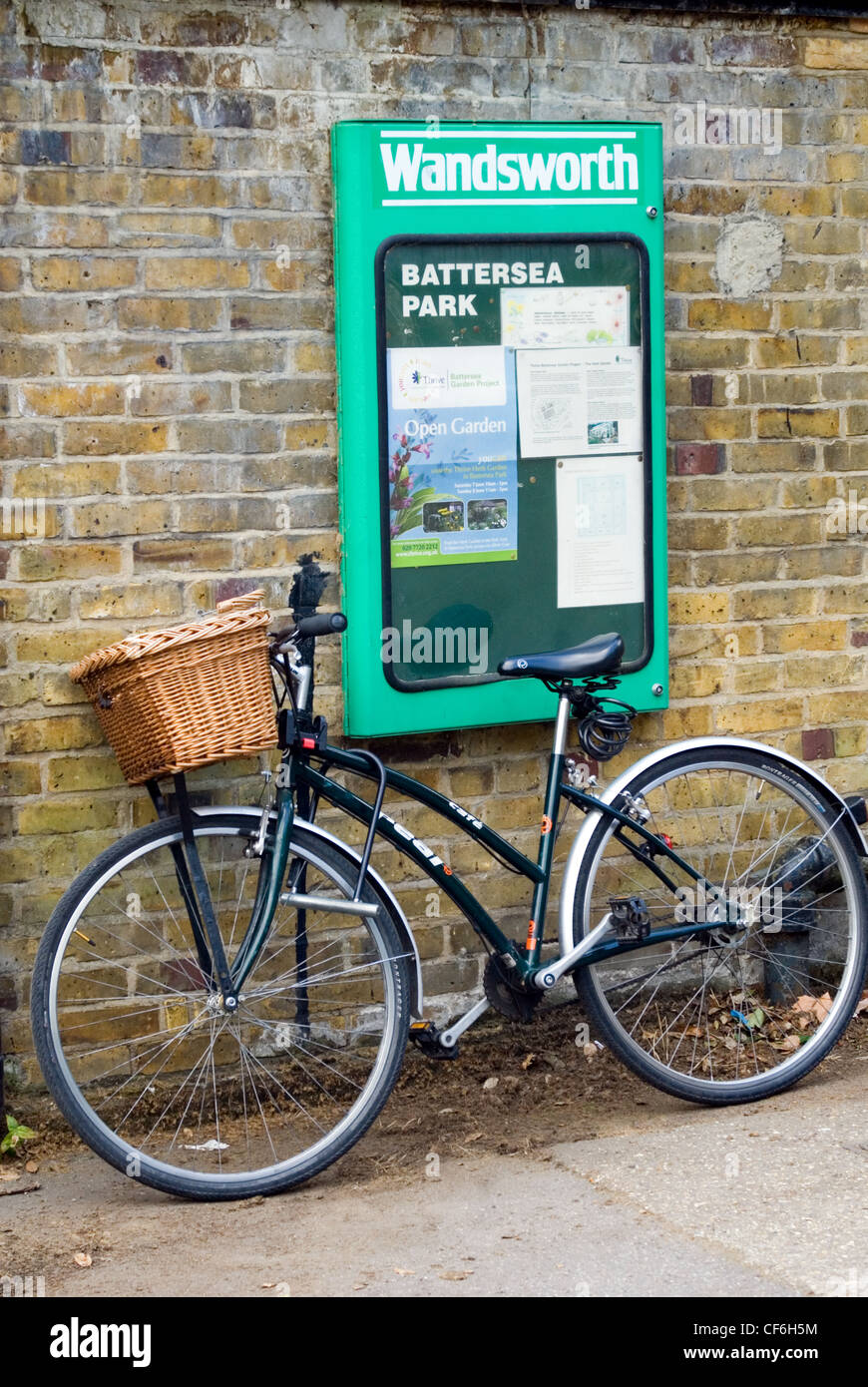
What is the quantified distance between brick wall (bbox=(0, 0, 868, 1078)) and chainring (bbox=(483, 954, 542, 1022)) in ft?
1.57

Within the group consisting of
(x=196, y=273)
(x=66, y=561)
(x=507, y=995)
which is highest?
(x=196, y=273)

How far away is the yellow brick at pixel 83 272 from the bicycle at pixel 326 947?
1.07 m

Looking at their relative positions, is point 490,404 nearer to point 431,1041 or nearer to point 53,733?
point 53,733

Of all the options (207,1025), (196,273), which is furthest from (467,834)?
(196,273)

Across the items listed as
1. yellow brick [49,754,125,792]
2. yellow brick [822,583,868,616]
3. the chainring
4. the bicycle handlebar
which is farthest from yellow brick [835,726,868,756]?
yellow brick [49,754,125,792]

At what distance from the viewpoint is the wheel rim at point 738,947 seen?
4984mm

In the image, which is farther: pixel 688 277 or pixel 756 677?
pixel 756 677

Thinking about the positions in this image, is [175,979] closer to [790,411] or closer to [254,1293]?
[254,1293]

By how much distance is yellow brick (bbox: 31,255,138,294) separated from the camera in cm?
430

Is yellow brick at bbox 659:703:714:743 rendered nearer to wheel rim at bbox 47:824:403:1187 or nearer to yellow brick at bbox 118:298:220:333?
wheel rim at bbox 47:824:403:1187

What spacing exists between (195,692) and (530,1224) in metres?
1.44

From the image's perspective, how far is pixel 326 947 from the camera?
475 cm

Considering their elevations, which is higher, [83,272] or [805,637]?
[83,272]

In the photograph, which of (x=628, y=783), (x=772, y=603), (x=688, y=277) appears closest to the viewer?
(x=628, y=783)
